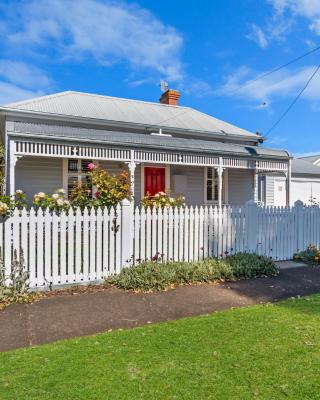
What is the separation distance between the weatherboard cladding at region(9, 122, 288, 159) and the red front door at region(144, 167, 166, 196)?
2.01 meters

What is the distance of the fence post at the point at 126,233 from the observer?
20.9 ft

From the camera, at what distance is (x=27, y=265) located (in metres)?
5.58

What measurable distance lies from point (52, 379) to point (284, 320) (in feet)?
9.89

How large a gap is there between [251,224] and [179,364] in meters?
5.31

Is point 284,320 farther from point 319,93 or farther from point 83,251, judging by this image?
point 319,93

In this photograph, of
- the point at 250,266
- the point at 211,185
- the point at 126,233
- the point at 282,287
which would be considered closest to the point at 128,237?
the point at 126,233

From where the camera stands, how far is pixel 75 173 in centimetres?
1270

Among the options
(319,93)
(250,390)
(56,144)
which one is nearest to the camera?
(250,390)

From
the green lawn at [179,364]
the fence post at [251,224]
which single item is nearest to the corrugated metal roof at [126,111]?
the fence post at [251,224]

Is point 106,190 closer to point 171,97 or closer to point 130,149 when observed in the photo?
point 130,149

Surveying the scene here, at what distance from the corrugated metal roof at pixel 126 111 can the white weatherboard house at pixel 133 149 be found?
1.7 inches

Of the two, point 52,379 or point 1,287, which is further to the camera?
point 1,287

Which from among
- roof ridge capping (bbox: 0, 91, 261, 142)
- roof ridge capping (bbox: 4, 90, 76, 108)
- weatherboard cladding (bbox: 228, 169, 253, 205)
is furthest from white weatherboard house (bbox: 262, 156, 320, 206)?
roof ridge capping (bbox: 4, 90, 76, 108)

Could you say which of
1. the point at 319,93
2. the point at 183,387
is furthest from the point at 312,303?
the point at 319,93
